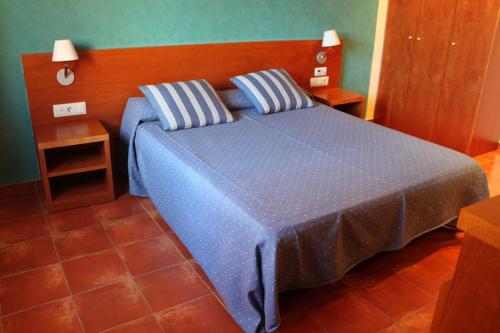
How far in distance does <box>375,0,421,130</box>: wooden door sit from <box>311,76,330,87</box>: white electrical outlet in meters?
0.68

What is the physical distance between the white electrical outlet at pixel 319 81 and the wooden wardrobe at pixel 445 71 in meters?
0.68

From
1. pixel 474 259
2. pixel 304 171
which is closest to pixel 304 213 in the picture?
pixel 304 171

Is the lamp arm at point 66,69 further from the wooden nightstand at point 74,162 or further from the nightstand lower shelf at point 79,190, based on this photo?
the nightstand lower shelf at point 79,190

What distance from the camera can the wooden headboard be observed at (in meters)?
Answer: 2.75

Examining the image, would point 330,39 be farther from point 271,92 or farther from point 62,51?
point 62,51

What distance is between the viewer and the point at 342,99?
3.62 m

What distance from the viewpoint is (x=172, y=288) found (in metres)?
2.03

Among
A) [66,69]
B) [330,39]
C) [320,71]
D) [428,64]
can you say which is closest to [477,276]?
[66,69]

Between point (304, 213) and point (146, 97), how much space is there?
1.64 meters

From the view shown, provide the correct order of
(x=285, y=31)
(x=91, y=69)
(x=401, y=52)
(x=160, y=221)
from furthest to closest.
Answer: (x=401, y=52) → (x=285, y=31) → (x=91, y=69) → (x=160, y=221)

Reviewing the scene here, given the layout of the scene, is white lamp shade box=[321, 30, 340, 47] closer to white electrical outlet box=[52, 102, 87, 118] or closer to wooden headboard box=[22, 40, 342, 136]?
wooden headboard box=[22, 40, 342, 136]

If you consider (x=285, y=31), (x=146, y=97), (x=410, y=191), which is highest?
(x=285, y=31)

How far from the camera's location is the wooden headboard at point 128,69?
2.75 metres

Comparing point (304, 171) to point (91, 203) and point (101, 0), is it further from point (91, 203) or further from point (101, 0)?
point (101, 0)
